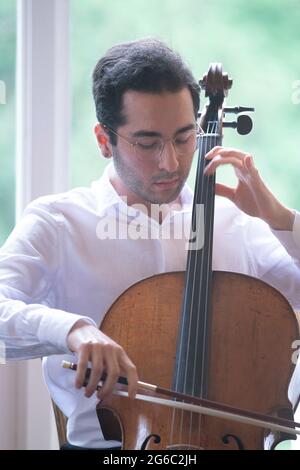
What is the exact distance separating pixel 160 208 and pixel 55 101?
56cm

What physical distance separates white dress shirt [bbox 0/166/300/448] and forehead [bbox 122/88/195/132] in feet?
0.55

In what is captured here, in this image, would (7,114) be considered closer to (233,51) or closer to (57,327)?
(233,51)

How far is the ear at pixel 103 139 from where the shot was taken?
1.47m

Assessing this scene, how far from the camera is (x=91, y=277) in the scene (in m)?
1.41

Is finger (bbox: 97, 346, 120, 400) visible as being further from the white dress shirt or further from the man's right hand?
the white dress shirt

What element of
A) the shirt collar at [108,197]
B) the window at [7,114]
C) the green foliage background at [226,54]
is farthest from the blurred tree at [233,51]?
the shirt collar at [108,197]

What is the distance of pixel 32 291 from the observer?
1376 mm

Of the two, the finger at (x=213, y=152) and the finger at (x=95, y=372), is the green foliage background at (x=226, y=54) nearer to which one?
the finger at (x=213, y=152)

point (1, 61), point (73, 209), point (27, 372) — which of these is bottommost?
point (27, 372)

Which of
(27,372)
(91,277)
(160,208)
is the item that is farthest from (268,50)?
(27,372)

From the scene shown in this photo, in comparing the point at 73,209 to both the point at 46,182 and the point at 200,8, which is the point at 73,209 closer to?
the point at 46,182

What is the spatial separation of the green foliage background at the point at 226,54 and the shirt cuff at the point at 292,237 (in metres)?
0.53

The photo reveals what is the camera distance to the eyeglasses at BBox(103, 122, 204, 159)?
137 cm

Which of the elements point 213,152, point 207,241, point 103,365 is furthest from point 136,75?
point 103,365
